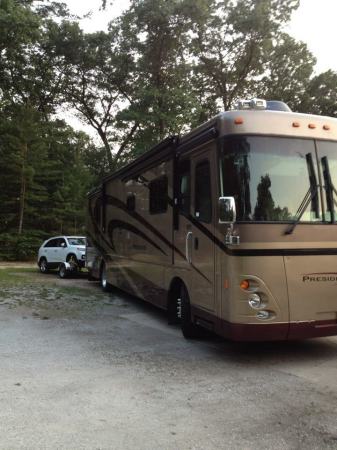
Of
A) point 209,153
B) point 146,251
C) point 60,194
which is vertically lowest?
point 146,251

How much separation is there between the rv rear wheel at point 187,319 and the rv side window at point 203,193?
1.35 m

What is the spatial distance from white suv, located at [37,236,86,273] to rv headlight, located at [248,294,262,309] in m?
13.9

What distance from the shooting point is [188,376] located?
229 inches

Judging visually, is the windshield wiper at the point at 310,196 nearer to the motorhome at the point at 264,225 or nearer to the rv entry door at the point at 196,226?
the motorhome at the point at 264,225

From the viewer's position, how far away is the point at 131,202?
11.0m

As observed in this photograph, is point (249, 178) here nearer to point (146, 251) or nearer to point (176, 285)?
point (176, 285)

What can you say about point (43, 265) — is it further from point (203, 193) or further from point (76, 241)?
point (203, 193)

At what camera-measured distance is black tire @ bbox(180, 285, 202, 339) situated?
754 centimetres

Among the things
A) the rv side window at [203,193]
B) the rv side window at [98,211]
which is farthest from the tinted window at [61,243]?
the rv side window at [203,193]


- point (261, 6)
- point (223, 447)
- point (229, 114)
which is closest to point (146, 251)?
point (229, 114)

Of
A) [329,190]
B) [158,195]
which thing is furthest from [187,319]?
[329,190]

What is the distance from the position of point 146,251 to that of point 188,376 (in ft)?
13.8

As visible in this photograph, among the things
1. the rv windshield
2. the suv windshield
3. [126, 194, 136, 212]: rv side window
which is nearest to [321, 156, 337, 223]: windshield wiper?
the rv windshield

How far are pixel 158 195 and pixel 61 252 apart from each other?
12.1 meters
